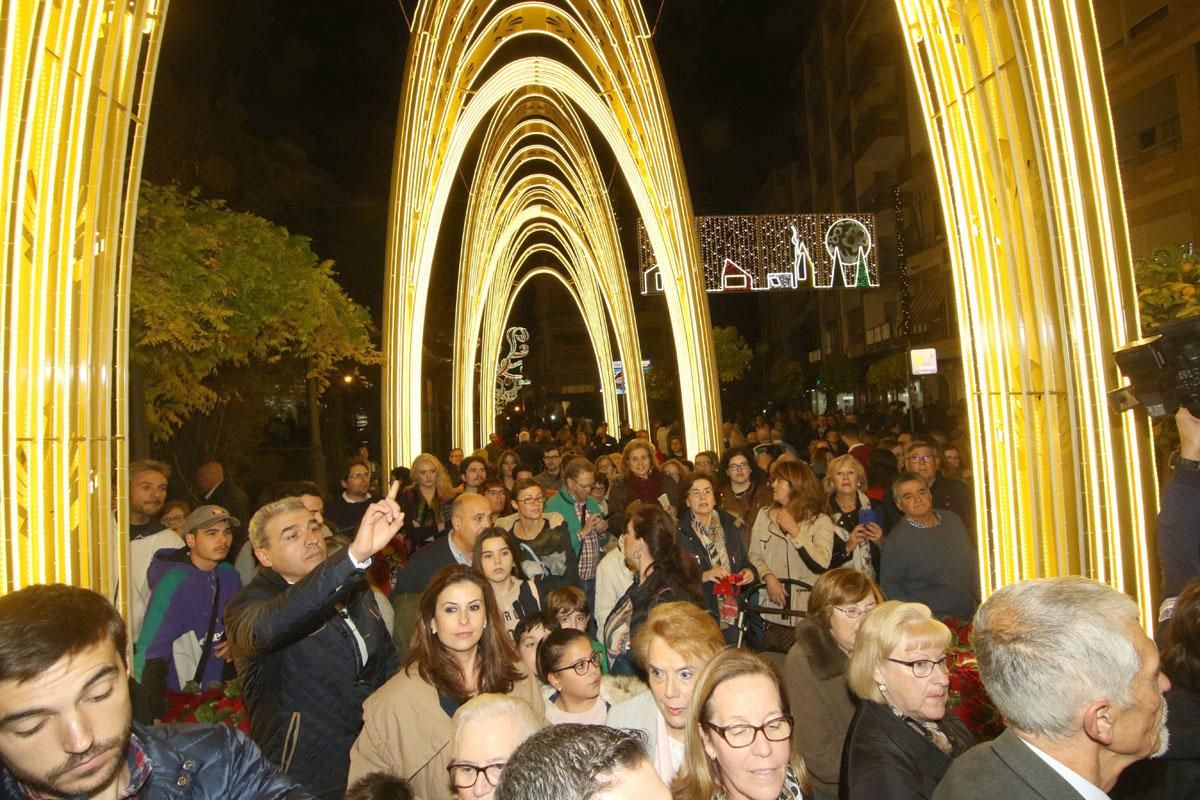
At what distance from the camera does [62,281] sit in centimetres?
464

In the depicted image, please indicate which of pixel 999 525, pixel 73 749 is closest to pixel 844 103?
pixel 999 525

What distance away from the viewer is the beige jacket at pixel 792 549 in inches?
315

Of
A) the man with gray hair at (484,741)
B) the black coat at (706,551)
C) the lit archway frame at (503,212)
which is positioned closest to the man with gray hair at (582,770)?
the man with gray hair at (484,741)

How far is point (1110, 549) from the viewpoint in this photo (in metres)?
4.82

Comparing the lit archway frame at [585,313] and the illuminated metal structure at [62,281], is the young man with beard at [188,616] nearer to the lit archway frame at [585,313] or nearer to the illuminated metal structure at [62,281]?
the illuminated metal structure at [62,281]

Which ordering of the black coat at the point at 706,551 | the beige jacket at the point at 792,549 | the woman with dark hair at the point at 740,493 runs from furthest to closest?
the woman with dark hair at the point at 740,493, the beige jacket at the point at 792,549, the black coat at the point at 706,551

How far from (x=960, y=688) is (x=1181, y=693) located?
1678 millimetres

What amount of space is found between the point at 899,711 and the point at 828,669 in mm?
1066

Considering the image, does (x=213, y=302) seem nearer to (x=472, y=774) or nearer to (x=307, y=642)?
(x=307, y=642)

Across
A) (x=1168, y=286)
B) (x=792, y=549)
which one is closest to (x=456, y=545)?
(x=792, y=549)

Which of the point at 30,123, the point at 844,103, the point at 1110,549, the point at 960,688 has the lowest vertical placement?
the point at 960,688

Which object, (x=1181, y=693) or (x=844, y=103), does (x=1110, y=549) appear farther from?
(x=844, y=103)

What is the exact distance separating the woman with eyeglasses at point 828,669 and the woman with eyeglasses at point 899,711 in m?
0.80

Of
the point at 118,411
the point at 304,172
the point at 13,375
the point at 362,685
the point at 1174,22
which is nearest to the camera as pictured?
the point at 13,375
